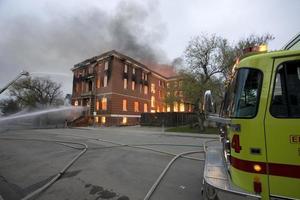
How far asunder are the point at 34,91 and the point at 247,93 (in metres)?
56.8

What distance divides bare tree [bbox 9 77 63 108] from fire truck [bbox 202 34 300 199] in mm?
54954

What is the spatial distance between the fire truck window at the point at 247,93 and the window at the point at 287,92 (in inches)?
7.5

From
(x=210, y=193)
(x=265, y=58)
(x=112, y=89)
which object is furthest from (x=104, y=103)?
(x=265, y=58)

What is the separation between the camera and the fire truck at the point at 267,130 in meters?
2.45

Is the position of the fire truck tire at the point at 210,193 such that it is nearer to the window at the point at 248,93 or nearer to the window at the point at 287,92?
the window at the point at 248,93

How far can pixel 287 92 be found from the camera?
2.54 m

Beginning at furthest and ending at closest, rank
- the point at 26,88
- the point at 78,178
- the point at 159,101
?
the point at 159,101 → the point at 26,88 → the point at 78,178

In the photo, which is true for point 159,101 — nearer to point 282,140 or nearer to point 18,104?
point 18,104

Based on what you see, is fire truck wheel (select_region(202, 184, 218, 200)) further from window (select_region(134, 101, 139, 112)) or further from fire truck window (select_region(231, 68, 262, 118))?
window (select_region(134, 101, 139, 112))

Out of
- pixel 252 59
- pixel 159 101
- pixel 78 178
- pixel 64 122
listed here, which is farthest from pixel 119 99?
pixel 252 59

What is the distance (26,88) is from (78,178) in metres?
52.0

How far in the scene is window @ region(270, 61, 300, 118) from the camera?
8.17 ft

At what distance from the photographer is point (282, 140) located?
246 cm

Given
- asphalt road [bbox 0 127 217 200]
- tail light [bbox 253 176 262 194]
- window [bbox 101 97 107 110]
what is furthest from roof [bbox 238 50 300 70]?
window [bbox 101 97 107 110]
